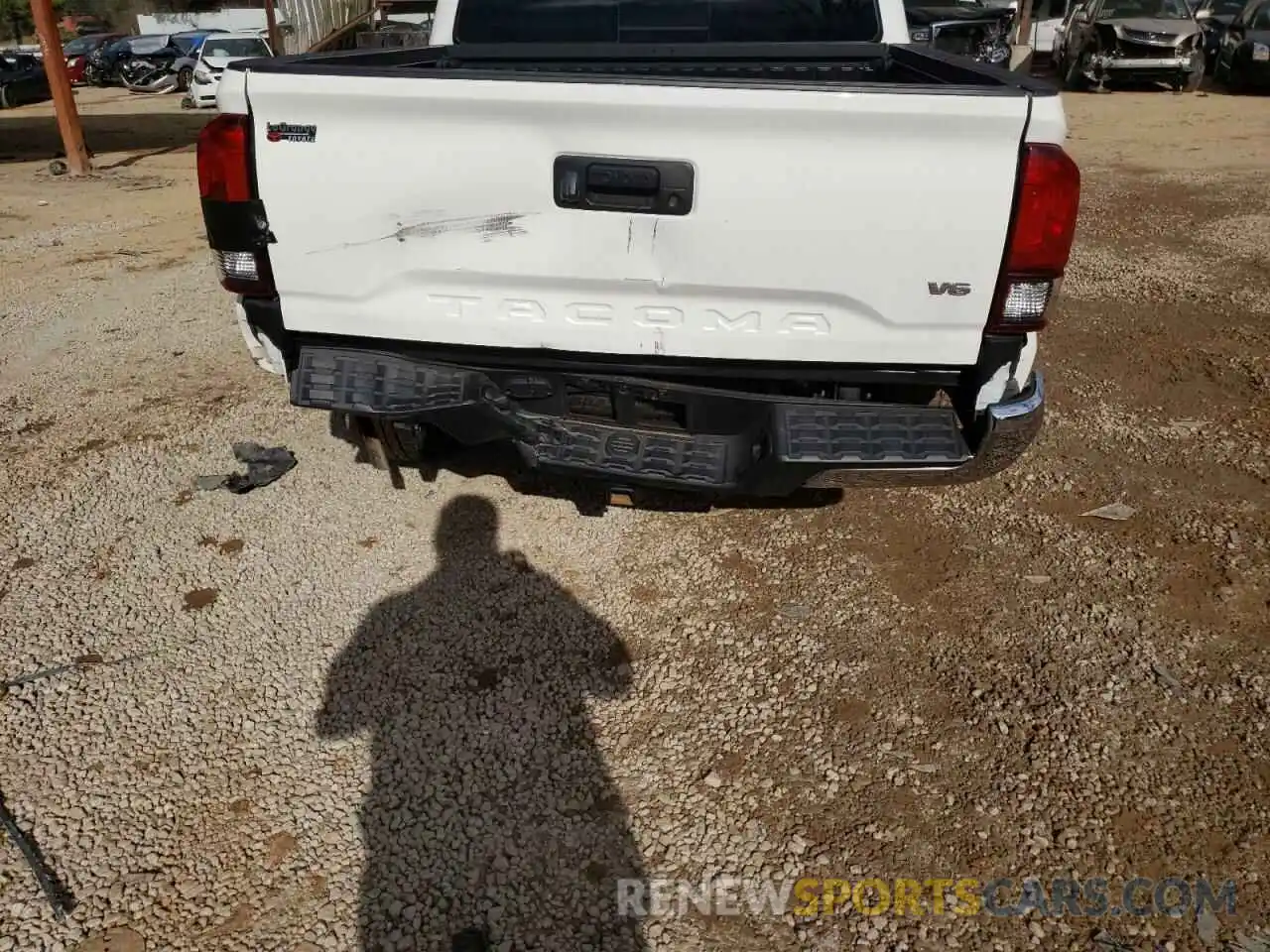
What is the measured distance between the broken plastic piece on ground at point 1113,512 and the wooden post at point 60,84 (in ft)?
38.7

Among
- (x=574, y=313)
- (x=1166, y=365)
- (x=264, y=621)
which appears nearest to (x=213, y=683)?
(x=264, y=621)

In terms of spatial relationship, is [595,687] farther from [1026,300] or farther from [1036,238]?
[1036,238]

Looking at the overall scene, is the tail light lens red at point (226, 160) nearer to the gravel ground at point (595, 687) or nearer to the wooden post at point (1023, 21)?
the gravel ground at point (595, 687)

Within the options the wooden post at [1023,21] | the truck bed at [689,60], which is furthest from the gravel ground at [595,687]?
the wooden post at [1023,21]

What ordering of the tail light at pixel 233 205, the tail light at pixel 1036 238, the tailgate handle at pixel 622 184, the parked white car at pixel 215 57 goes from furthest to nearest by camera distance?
the parked white car at pixel 215 57
the tail light at pixel 233 205
the tailgate handle at pixel 622 184
the tail light at pixel 1036 238

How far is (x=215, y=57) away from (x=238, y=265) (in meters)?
19.8

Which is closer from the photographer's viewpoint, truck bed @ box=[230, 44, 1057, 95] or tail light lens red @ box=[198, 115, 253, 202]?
tail light lens red @ box=[198, 115, 253, 202]

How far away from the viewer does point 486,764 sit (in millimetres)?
2566

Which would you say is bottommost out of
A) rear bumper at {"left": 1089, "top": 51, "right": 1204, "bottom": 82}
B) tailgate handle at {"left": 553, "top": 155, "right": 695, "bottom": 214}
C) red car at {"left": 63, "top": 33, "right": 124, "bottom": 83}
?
red car at {"left": 63, "top": 33, "right": 124, "bottom": 83}

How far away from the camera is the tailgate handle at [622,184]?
2.47m

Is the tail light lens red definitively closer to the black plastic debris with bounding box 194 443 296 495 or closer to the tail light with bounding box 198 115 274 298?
the tail light with bounding box 198 115 274 298

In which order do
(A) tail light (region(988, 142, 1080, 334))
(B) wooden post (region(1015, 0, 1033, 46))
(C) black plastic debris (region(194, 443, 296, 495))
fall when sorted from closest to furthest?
1. (A) tail light (region(988, 142, 1080, 334))
2. (C) black plastic debris (region(194, 443, 296, 495))
3. (B) wooden post (region(1015, 0, 1033, 46))

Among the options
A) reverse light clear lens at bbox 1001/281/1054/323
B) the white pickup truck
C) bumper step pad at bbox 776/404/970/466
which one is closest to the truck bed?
the white pickup truck

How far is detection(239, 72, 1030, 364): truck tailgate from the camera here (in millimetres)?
2379
